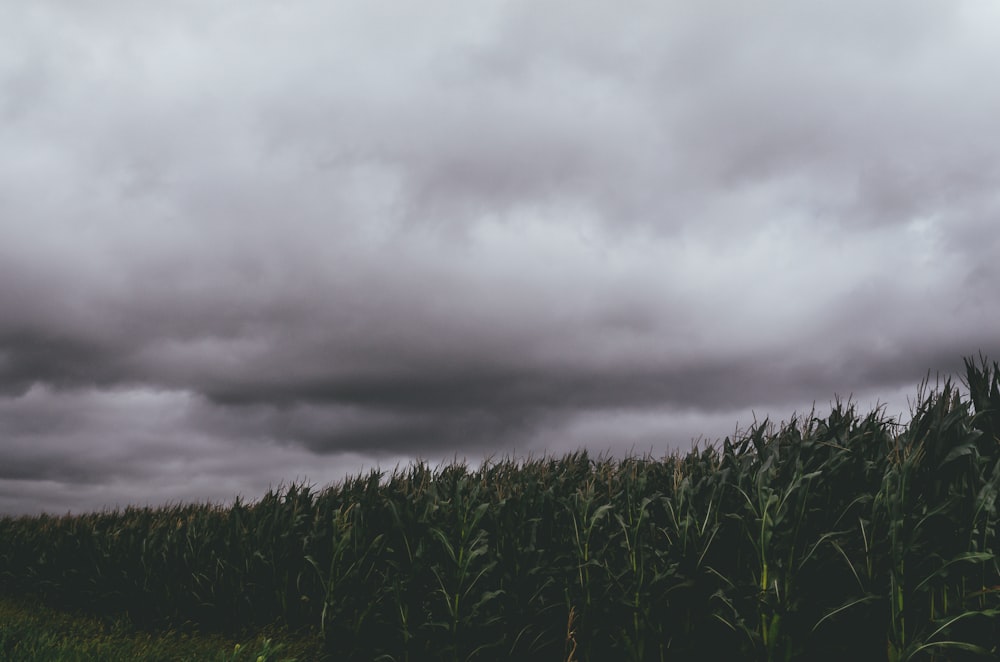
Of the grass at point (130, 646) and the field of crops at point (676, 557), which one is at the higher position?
the field of crops at point (676, 557)

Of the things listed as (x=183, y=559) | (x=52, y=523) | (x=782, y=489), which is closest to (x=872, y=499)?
(x=782, y=489)

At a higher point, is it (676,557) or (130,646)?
(676,557)

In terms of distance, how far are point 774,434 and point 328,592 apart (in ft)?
22.4

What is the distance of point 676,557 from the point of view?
25.1ft

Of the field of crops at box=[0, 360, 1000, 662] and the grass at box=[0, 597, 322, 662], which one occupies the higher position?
the field of crops at box=[0, 360, 1000, 662]

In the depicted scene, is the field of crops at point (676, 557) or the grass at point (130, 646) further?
the grass at point (130, 646)

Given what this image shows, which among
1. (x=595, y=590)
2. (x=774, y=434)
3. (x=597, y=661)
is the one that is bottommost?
(x=597, y=661)

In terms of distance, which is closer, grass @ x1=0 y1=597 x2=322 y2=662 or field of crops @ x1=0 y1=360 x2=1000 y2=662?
field of crops @ x1=0 y1=360 x2=1000 y2=662

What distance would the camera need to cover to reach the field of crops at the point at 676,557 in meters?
6.25

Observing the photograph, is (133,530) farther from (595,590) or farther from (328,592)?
(595,590)

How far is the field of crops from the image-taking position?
6.25 meters

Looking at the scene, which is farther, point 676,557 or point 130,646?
point 130,646

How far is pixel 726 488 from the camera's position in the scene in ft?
26.2

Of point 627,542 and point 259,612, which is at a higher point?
point 627,542
